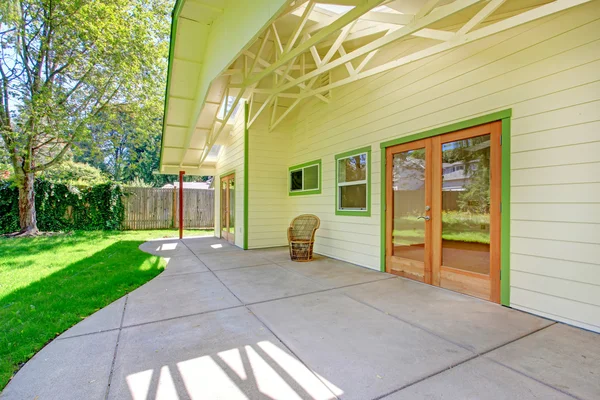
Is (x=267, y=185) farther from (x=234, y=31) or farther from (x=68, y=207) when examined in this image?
(x=68, y=207)

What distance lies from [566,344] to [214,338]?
294 cm

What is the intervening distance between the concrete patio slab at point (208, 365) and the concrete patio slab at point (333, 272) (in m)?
1.75

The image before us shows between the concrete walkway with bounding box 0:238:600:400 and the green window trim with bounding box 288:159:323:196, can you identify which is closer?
the concrete walkway with bounding box 0:238:600:400

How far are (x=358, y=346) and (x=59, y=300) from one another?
3.44 meters

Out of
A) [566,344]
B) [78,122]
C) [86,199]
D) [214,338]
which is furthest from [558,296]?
[86,199]

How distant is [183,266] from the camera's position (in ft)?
17.1

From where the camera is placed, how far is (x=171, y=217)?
39.4 feet

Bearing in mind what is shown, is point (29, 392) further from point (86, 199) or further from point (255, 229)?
point (86, 199)

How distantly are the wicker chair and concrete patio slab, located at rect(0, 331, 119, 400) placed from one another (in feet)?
11.9

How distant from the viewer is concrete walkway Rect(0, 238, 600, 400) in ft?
5.72

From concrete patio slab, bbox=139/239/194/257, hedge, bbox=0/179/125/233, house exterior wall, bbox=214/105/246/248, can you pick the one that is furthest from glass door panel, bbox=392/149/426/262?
hedge, bbox=0/179/125/233

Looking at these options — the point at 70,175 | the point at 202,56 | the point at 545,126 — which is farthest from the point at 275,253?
the point at 70,175

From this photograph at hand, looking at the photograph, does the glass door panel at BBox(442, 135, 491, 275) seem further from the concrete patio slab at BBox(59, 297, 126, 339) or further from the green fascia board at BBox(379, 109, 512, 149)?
the concrete patio slab at BBox(59, 297, 126, 339)

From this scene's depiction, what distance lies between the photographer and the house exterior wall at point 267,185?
7.07m
